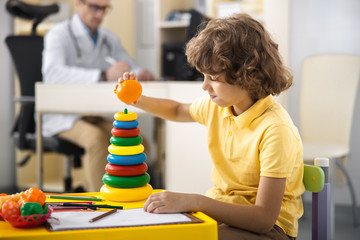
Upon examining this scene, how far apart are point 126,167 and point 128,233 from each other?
0.90ft

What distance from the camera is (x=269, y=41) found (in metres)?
1.11

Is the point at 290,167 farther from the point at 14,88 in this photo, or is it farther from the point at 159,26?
the point at 14,88

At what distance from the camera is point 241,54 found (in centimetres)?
109

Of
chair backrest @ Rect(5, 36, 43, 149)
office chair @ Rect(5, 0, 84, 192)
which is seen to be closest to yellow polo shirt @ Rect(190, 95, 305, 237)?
office chair @ Rect(5, 0, 84, 192)

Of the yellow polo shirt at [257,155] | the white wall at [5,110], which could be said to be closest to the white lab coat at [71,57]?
the white wall at [5,110]

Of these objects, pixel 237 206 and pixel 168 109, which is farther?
pixel 168 109

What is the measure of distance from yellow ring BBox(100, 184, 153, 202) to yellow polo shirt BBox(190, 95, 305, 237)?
0.73ft

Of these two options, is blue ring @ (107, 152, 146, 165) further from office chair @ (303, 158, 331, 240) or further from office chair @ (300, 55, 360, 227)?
office chair @ (300, 55, 360, 227)

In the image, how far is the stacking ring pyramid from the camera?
1019mm

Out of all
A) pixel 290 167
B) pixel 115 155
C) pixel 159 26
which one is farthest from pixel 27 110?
pixel 290 167

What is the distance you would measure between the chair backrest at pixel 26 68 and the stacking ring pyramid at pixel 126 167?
6.46 feet

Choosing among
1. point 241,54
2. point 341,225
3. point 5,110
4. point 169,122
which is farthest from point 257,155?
point 5,110

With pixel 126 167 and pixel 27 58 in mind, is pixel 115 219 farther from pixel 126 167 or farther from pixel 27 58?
pixel 27 58

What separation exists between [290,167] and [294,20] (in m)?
2.19
